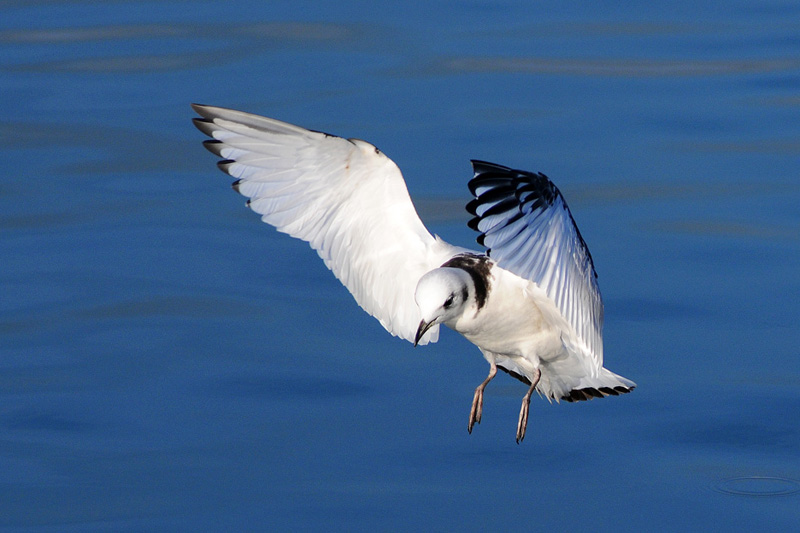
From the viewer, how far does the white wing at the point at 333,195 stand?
6.79 metres

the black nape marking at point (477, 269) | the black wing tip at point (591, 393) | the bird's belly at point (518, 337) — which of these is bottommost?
the black wing tip at point (591, 393)

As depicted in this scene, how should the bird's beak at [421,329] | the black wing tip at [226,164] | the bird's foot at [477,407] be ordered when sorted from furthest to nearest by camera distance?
1. the bird's foot at [477,407]
2. the black wing tip at [226,164]
3. the bird's beak at [421,329]

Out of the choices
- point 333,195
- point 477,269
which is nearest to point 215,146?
point 333,195

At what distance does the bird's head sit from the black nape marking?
0.51 feet

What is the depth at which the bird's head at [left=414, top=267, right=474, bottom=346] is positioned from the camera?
6.24m

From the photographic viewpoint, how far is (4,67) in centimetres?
1428

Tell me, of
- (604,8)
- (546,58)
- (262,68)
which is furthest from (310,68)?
(604,8)

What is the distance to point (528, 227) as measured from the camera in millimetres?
5637

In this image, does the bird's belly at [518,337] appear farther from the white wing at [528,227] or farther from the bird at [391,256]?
the white wing at [528,227]

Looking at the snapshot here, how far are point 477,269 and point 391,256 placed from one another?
56 centimetres

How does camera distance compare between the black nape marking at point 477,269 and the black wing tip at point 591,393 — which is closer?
the black nape marking at point 477,269

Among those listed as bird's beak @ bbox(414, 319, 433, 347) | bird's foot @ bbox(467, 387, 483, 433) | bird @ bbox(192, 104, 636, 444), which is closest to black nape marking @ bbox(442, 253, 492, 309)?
bird @ bbox(192, 104, 636, 444)

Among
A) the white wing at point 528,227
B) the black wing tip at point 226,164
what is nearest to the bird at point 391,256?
the black wing tip at point 226,164

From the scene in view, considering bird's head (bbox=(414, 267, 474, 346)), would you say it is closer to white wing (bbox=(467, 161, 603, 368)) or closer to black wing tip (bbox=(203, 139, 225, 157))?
white wing (bbox=(467, 161, 603, 368))
